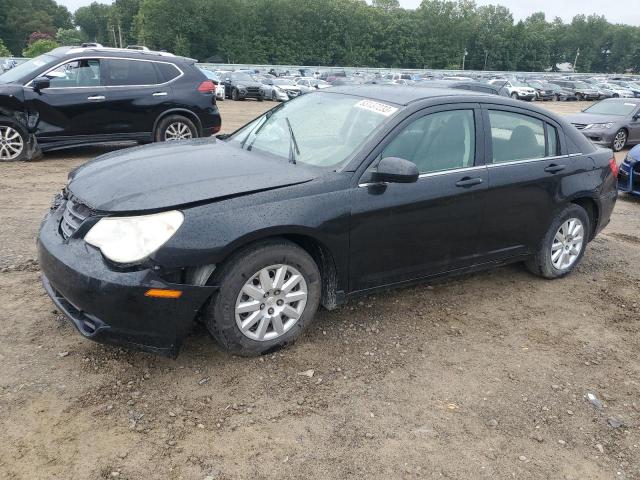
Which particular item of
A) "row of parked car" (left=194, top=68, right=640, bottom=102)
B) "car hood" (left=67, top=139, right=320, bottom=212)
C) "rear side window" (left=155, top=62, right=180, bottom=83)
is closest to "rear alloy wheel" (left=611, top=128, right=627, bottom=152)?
"row of parked car" (left=194, top=68, right=640, bottom=102)

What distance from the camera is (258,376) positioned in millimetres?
3371

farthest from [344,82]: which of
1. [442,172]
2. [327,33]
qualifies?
[327,33]

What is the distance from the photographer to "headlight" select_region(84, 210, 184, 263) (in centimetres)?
304

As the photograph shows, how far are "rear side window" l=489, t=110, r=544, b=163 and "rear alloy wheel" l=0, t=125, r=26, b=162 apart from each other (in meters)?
7.39

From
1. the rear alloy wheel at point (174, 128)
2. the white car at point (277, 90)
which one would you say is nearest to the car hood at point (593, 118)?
the rear alloy wheel at point (174, 128)

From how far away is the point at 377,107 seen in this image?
13.4 feet

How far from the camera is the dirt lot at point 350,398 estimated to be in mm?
2715

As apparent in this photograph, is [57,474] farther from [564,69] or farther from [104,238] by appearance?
[564,69]

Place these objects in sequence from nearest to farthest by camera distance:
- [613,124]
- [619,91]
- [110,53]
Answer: [110,53] → [613,124] → [619,91]

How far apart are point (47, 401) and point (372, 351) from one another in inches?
76.7

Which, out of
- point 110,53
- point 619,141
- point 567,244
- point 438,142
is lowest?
point 619,141

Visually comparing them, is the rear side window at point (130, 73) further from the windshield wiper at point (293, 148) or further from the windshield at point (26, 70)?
the windshield wiper at point (293, 148)

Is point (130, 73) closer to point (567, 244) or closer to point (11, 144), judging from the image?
point (11, 144)

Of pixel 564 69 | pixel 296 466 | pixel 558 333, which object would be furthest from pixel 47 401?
pixel 564 69
